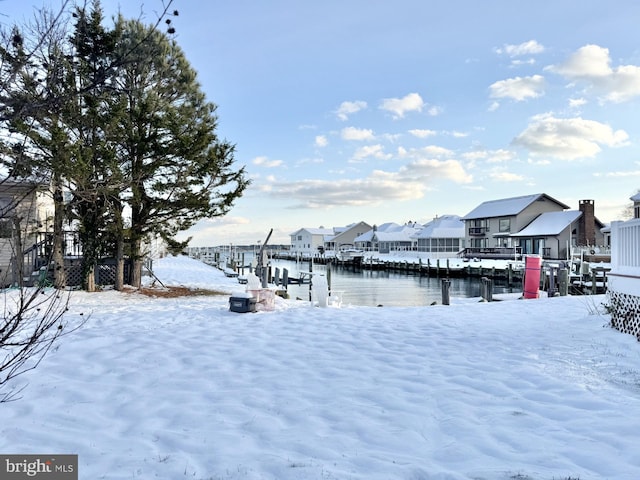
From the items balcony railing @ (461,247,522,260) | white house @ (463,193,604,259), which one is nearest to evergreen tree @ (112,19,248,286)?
white house @ (463,193,604,259)

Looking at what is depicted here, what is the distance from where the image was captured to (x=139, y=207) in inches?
622

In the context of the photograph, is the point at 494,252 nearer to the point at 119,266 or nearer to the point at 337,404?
the point at 119,266

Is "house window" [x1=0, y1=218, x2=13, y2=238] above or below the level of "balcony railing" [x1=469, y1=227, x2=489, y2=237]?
below

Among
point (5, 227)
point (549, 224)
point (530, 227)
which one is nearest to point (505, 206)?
point (530, 227)

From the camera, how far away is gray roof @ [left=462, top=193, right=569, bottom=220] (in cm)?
5534

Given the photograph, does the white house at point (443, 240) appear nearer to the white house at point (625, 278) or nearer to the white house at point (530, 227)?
the white house at point (530, 227)

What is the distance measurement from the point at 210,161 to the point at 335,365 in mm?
11224

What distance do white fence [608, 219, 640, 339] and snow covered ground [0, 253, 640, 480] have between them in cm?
43

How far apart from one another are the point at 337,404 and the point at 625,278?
6.70 metres

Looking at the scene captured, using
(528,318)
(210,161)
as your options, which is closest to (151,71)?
(210,161)

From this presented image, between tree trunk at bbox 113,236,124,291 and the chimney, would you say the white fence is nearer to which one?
tree trunk at bbox 113,236,124,291

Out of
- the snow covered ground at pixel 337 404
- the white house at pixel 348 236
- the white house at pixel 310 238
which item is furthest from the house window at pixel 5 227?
the white house at pixel 310 238

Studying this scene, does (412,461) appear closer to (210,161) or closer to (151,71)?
(210,161)

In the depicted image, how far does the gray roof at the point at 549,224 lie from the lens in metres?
49.2
